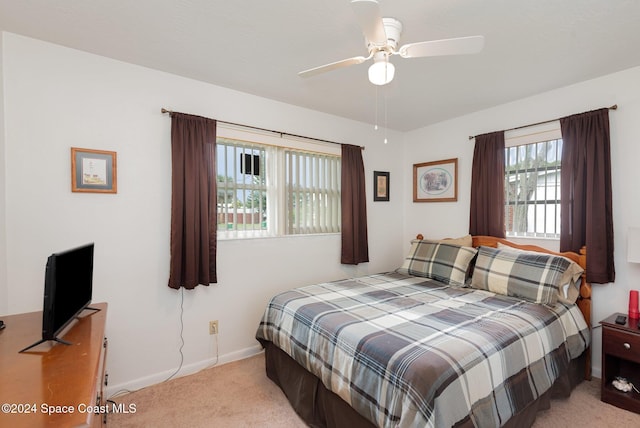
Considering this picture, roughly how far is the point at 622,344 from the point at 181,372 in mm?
3336

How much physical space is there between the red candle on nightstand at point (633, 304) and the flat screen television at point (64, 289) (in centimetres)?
349

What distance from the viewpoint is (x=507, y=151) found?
10.3 feet

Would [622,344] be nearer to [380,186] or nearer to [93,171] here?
[380,186]

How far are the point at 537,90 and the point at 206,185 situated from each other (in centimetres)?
312

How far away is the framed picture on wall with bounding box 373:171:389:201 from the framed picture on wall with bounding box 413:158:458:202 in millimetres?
396

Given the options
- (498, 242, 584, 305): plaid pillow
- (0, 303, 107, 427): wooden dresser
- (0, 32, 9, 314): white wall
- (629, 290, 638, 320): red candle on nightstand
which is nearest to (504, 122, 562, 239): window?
(498, 242, 584, 305): plaid pillow

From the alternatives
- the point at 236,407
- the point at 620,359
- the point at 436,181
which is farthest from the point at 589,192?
the point at 236,407

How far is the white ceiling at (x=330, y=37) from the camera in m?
1.66

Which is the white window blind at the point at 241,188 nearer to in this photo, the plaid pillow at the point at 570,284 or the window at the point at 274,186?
the window at the point at 274,186

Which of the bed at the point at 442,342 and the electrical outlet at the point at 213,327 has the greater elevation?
the bed at the point at 442,342

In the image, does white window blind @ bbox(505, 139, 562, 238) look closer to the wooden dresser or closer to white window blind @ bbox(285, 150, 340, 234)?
white window blind @ bbox(285, 150, 340, 234)

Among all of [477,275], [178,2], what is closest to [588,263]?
[477,275]

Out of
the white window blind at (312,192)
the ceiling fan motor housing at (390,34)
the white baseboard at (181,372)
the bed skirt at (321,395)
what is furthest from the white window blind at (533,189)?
the white baseboard at (181,372)

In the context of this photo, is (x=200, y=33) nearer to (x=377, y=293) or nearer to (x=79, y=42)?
(x=79, y=42)
